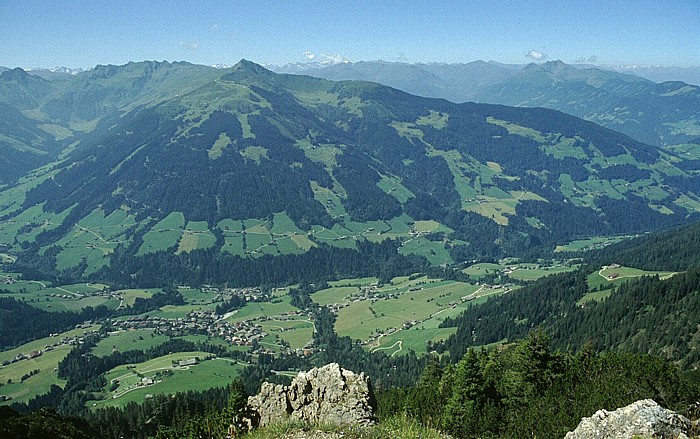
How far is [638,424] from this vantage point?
59.9 feet

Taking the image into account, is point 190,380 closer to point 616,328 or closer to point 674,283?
point 616,328

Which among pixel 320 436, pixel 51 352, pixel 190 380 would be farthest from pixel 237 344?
pixel 320 436

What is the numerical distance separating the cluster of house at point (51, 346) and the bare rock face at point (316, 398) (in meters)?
140

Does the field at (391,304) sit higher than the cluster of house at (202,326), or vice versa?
the field at (391,304)

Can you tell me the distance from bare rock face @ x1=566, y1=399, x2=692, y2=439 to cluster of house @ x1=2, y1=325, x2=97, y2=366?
519 feet

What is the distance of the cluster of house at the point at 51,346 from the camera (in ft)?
464

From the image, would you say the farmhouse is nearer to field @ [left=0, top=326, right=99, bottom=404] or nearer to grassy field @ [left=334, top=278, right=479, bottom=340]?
field @ [left=0, top=326, right=99, bottom=404]

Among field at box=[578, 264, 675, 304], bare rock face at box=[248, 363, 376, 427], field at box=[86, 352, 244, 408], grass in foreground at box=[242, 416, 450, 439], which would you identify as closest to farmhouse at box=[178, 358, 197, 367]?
field at box=[86, 352, 244, 408]

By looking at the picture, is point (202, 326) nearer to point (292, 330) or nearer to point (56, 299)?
point (292, 330)

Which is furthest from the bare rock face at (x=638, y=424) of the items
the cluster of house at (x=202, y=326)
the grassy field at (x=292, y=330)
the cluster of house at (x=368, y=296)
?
the cluster of house at (x=368, y=296)

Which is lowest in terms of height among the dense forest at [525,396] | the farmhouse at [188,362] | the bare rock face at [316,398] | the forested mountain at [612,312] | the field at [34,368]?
the field at [34,368]

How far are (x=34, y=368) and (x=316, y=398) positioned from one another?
134 m

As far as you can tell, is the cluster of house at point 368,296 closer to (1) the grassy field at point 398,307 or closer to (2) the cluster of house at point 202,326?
(1) the grassy field at point 398,307

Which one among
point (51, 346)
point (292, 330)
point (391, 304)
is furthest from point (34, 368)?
point (391, 304)
